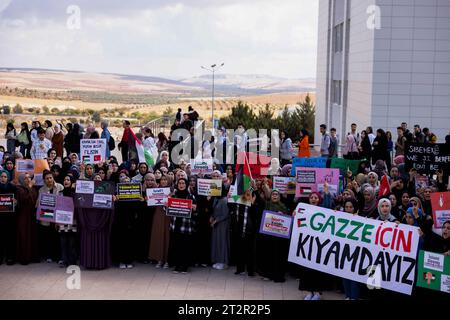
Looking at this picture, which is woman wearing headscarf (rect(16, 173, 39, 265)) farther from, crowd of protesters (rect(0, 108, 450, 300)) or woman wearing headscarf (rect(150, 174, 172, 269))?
woman wearing headscarf (rect(150, 174, 172, 269))

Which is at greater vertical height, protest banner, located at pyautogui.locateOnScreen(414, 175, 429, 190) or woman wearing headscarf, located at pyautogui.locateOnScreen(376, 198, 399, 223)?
protest banner, located at pyautogui.locateOnScreen(414, 175, 429, 190)

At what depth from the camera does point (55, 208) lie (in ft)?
46.2

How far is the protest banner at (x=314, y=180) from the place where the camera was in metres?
14.1

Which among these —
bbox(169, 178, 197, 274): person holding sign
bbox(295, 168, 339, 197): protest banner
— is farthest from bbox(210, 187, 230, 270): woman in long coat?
bbox(295, 168, 339, 197): protest banner

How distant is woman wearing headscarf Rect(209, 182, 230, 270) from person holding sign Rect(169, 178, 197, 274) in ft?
1.35

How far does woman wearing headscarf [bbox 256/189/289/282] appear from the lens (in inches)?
529

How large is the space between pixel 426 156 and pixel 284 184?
384cm

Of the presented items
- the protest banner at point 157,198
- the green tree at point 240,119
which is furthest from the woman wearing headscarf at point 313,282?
the green tree at point 240,119

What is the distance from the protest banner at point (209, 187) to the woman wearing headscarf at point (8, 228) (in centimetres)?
352

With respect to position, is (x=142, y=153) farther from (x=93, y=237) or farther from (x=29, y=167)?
(x=93, y=237)

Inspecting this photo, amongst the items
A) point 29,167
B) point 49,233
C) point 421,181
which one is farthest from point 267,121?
point 49,233

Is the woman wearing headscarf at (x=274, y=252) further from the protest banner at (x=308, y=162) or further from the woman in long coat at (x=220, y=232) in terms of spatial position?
the protest banner at (x=308, y=162)

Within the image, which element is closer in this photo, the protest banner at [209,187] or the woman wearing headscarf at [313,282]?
the woman wearing headscarf at [313,282]
